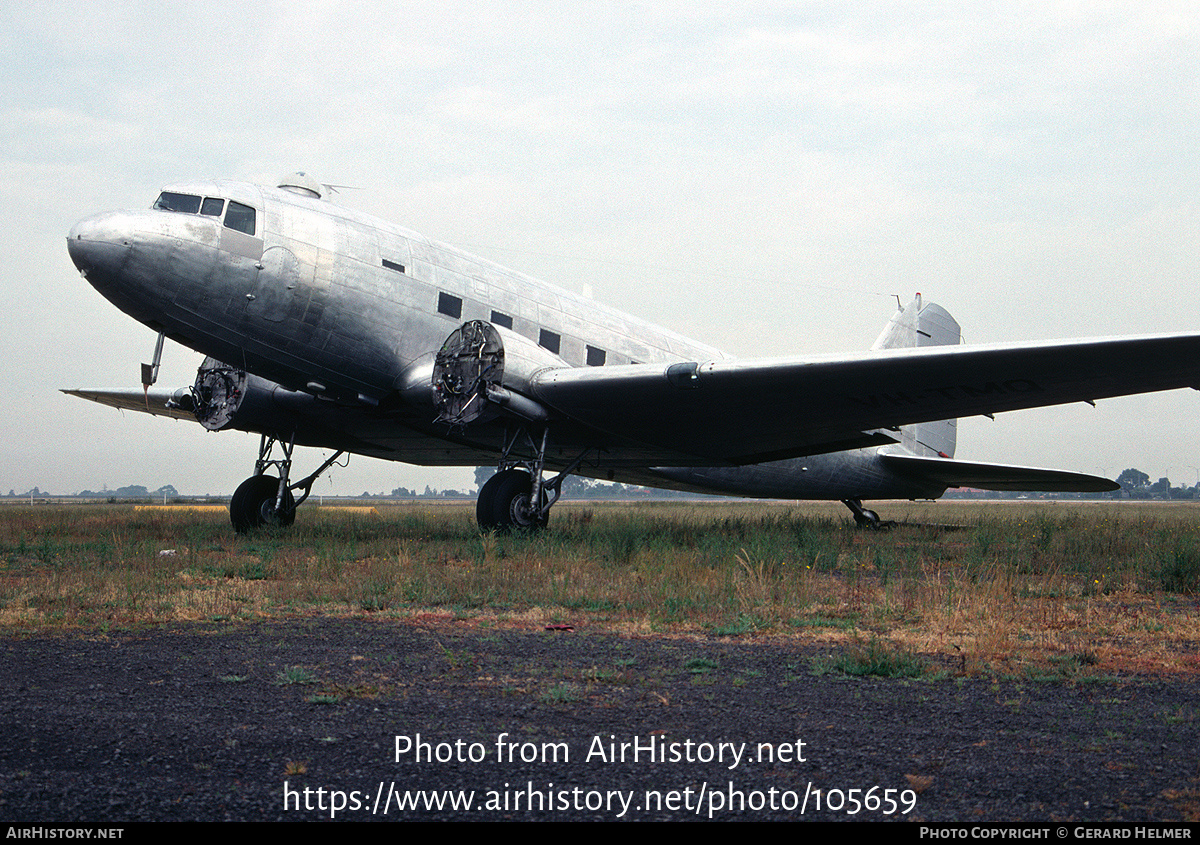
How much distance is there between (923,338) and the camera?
67.3ft

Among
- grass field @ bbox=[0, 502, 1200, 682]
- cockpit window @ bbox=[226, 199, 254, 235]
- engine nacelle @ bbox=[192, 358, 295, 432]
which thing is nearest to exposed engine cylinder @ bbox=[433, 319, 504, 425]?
grass field @ bbox=[0, 502, 1200, 682]

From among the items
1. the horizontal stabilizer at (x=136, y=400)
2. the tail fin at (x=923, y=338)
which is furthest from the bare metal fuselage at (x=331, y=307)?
the tail fin at (x=923, y=338)

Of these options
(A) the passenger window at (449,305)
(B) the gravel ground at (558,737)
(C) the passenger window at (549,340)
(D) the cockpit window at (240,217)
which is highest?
(D) the cockpit window at (240,217)

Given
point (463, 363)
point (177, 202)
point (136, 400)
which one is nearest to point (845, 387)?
point (463, 363)

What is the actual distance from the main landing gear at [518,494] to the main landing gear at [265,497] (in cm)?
513

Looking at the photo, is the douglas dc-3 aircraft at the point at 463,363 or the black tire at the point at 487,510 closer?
the douglas dc-3 aircraft at the point at 463,363

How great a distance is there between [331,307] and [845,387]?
7.45 meters

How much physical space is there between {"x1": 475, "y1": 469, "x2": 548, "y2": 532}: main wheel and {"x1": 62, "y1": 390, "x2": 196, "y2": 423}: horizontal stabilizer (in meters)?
9.62

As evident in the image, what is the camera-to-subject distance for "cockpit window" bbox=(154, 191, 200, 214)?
479 inches

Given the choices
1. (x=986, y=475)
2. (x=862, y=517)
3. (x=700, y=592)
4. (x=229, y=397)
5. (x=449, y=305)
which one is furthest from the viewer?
(x=862, y=517)

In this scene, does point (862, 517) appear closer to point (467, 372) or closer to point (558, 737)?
point (467, 372)

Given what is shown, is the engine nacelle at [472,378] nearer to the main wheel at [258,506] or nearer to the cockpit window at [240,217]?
the cockpit window at [240,217]

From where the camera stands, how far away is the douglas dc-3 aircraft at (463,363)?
1173cm
